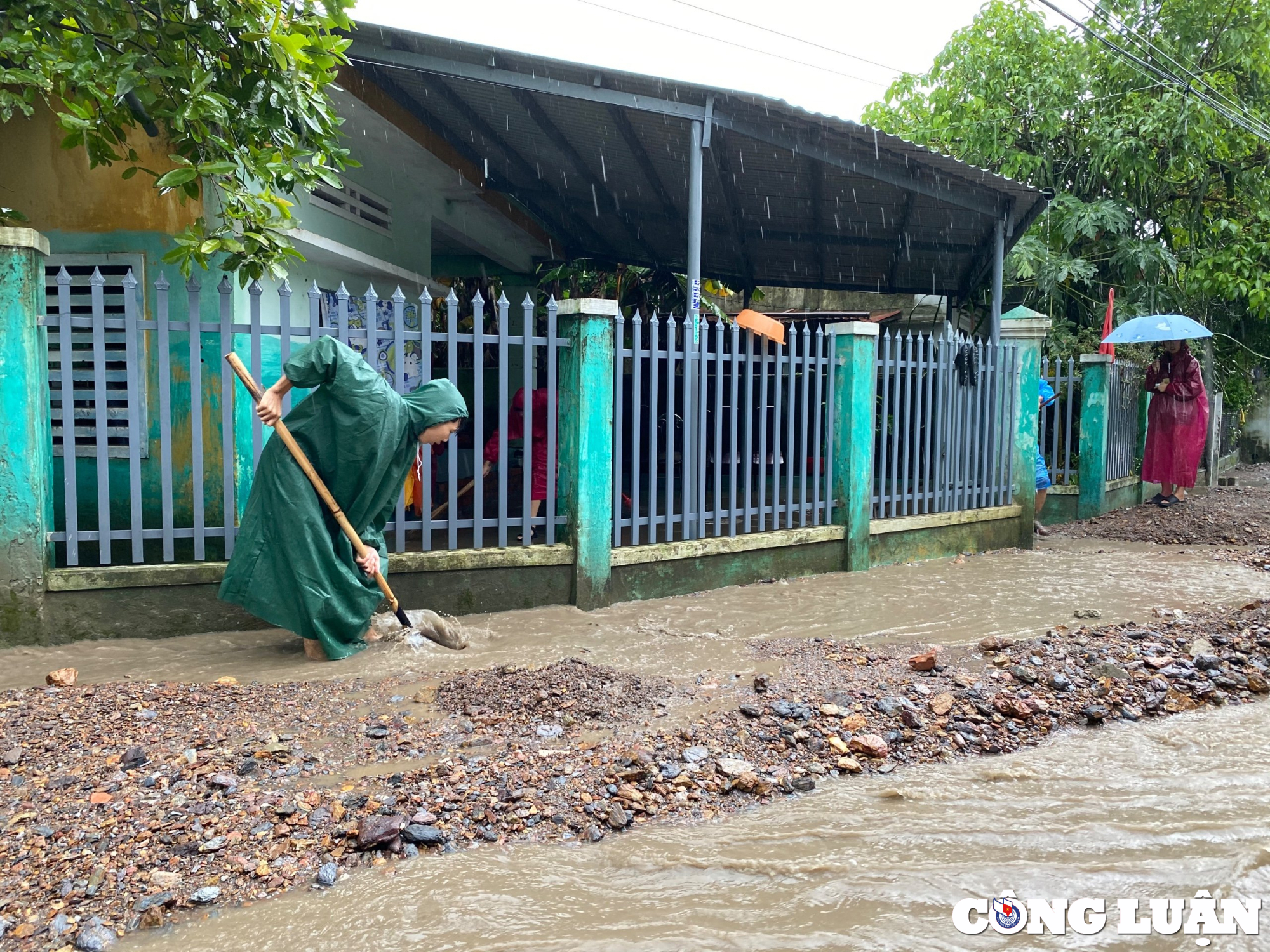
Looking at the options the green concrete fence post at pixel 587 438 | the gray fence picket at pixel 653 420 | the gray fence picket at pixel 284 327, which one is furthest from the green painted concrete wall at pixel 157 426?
→ the gray fence picket at pixel 653 420

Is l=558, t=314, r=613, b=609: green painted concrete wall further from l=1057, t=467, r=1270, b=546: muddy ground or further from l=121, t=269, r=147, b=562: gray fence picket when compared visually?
l=1057, t=467, r=1270, b=546: muddy ground

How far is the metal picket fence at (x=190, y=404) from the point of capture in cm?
445

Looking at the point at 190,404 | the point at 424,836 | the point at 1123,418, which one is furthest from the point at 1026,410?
the point at 424,836

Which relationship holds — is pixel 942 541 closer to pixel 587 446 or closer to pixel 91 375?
pixel 587 446

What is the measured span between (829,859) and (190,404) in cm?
393

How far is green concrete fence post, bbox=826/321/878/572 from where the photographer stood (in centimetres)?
678

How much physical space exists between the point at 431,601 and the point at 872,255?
7669mm

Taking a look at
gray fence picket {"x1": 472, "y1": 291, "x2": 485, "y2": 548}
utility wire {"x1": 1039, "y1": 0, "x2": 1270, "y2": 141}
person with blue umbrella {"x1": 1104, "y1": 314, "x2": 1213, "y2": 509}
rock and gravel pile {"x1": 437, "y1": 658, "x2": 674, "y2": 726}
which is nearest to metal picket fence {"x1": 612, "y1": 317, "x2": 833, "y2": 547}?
gray fence picket {"x1": 472, "y1": 291, "x2": 485, "y2": 548}

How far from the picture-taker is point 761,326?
6348mm

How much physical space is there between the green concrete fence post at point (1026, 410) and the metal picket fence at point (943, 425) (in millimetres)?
71

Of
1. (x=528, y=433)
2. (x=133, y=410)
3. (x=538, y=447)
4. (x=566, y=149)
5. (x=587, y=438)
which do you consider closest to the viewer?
(x=133, y=410)

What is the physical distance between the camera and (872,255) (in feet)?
35.5

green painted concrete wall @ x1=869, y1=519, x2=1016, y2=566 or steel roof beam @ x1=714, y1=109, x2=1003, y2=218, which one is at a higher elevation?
steel roof beam @ x1=714, y1=109, x2=1003, y2=218
